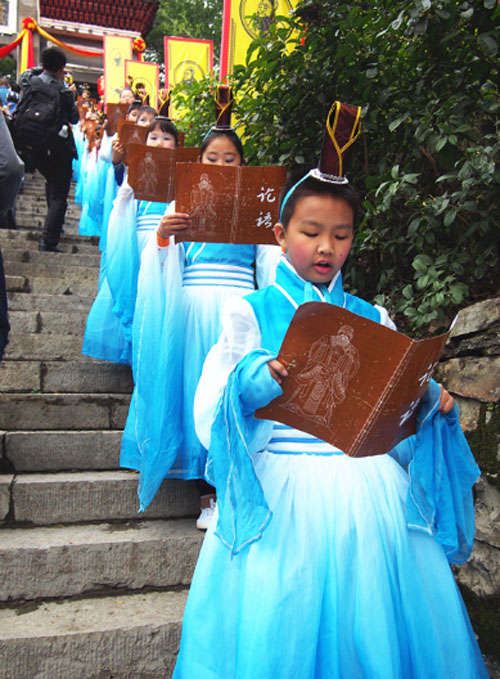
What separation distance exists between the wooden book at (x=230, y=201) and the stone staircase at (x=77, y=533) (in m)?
1.13

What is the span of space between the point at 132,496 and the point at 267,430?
4.93 ft

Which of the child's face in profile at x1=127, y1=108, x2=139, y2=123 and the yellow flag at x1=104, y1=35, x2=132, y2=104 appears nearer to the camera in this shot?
the child's face in profile at x1=127, y1=108, x2=139, y2=123

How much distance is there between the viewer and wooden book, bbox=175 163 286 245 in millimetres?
2279

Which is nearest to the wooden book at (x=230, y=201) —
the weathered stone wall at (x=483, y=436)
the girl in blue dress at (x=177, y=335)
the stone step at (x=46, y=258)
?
the girl in blue dress at (x=177, y=335)

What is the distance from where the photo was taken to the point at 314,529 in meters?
1.32

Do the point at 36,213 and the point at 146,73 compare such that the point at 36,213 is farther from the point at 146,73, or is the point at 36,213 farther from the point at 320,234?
the point at 320,234

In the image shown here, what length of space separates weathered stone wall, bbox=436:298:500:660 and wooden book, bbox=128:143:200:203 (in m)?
1.40

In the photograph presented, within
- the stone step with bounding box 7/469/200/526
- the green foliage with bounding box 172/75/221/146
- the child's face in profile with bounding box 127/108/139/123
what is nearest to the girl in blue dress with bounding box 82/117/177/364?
the stone step with bounding box 7/469/200/526

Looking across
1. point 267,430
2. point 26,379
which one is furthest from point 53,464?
point 267,430

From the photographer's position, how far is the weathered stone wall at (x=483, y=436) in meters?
2.10

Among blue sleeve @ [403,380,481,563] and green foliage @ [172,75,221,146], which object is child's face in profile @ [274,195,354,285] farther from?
green foliage @ [172,75,221,146]

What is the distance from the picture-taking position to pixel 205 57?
10859 millimetres

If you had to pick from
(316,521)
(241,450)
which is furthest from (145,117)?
(316,521)

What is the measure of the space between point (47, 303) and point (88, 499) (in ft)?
6.75
